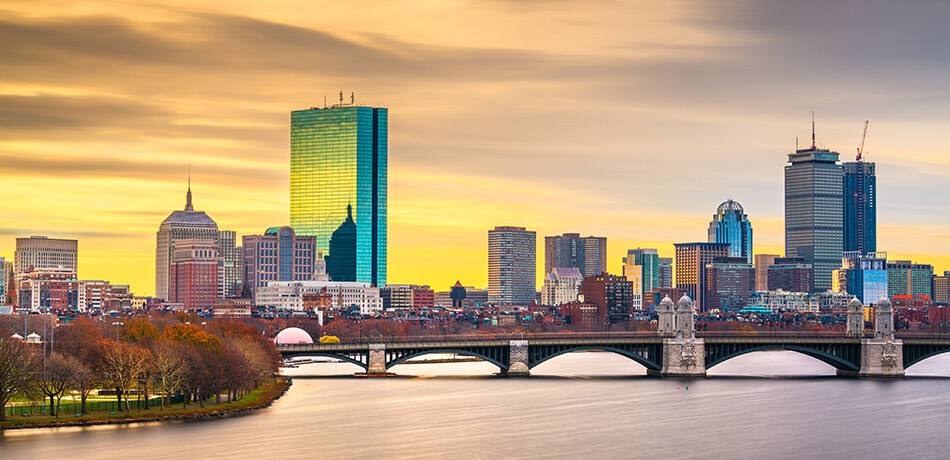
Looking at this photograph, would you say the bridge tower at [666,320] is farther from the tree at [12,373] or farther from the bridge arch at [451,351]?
the tree at [12,373]

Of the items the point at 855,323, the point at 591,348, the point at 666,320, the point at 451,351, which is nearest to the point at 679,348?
the point at 666,320

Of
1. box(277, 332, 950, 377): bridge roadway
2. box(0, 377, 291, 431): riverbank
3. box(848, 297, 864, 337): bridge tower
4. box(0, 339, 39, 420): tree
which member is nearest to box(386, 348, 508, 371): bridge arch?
box(277, 332, 950, 377): bridge roadway

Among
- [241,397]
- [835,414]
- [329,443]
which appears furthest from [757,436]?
[241,397]

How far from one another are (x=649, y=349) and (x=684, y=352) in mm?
5689

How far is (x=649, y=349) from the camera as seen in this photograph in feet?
581

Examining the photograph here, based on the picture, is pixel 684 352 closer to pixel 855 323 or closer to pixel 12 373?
pixel 855 323

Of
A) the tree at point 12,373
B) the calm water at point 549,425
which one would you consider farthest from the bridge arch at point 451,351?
the tree at point 12,373

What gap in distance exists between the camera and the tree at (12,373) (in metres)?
106

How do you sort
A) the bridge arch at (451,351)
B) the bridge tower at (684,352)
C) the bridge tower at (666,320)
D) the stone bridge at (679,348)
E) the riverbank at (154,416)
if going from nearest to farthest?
1. the riverbank at (154,416)
2. the bridge arch at (451,351)
3. the stone bridge at (679,348)
4. the bridge tower at (684,352)
5. the bridge tower at (666,320)

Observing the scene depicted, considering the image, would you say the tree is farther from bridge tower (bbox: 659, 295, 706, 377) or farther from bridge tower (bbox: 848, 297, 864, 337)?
bridge tower (bbox: 848, 297, 864, 337)

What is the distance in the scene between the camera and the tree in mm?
105625

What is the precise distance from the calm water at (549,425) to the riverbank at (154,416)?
1.64 metres

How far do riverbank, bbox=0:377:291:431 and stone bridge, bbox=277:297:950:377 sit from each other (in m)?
37.5

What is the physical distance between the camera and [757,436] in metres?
114
